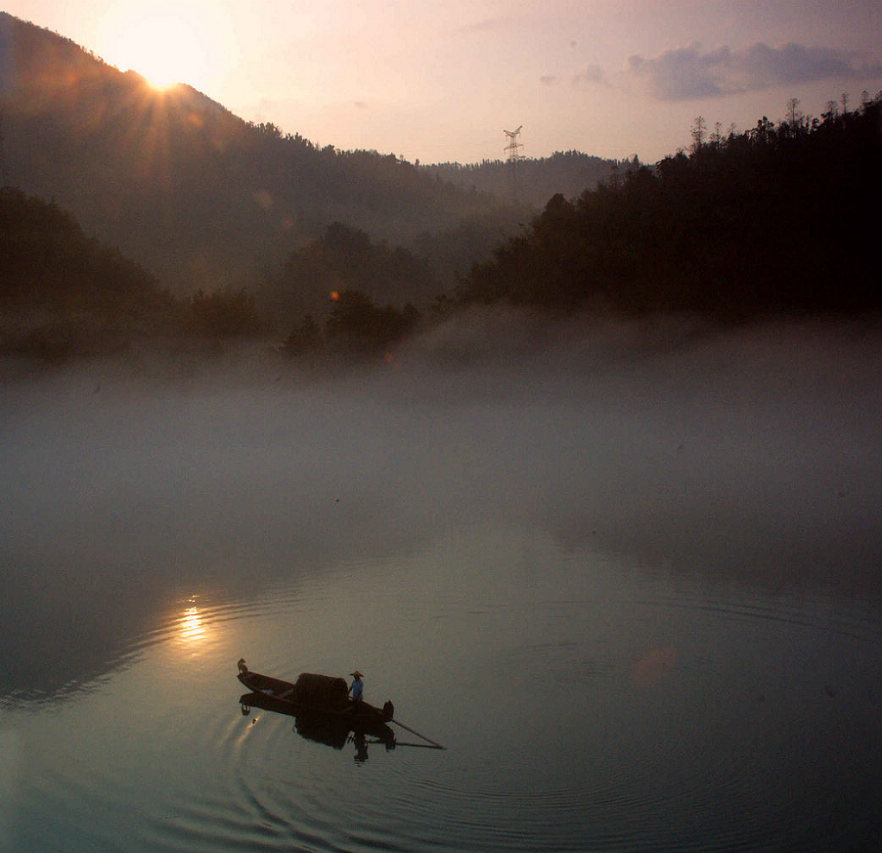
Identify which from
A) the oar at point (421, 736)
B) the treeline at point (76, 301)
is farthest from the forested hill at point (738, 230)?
the oar at point (421, 736)

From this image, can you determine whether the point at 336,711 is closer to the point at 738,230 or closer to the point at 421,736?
the point at 421,736

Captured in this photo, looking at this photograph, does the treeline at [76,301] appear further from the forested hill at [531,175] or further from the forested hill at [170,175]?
the forested hill at [531,175]

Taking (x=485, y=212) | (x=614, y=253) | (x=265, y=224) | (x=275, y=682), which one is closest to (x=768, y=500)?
(x=275, y=682)

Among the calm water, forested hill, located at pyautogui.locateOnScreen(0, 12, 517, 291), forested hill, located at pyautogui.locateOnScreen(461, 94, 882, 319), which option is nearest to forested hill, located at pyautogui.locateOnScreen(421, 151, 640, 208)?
forested hill, located at pyautogui.locateOnScreen(0, 12, 517, 291)

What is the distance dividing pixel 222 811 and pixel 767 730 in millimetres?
7014

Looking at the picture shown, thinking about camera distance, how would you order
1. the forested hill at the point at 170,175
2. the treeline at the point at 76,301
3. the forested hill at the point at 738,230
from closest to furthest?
the forested hill at the point at 738,230, the treeline at the point at 76,301, the forested hill at the point at 170,175

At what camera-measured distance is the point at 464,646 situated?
1595 centimetres

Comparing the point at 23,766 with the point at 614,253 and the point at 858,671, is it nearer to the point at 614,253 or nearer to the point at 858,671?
the point at 858,671

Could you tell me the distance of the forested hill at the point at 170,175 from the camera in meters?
85.8

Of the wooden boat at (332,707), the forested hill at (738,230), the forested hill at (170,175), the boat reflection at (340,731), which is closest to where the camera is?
the boat reflection at (340,731)

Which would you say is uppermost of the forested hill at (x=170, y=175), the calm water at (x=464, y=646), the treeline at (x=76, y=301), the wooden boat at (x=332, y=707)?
the forested hill at (x=170, y=175)

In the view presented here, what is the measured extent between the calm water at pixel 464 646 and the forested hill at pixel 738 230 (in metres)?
11.5

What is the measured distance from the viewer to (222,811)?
10852 millimetres

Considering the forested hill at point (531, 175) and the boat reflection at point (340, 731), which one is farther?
the forested hill at point (531, 175)
